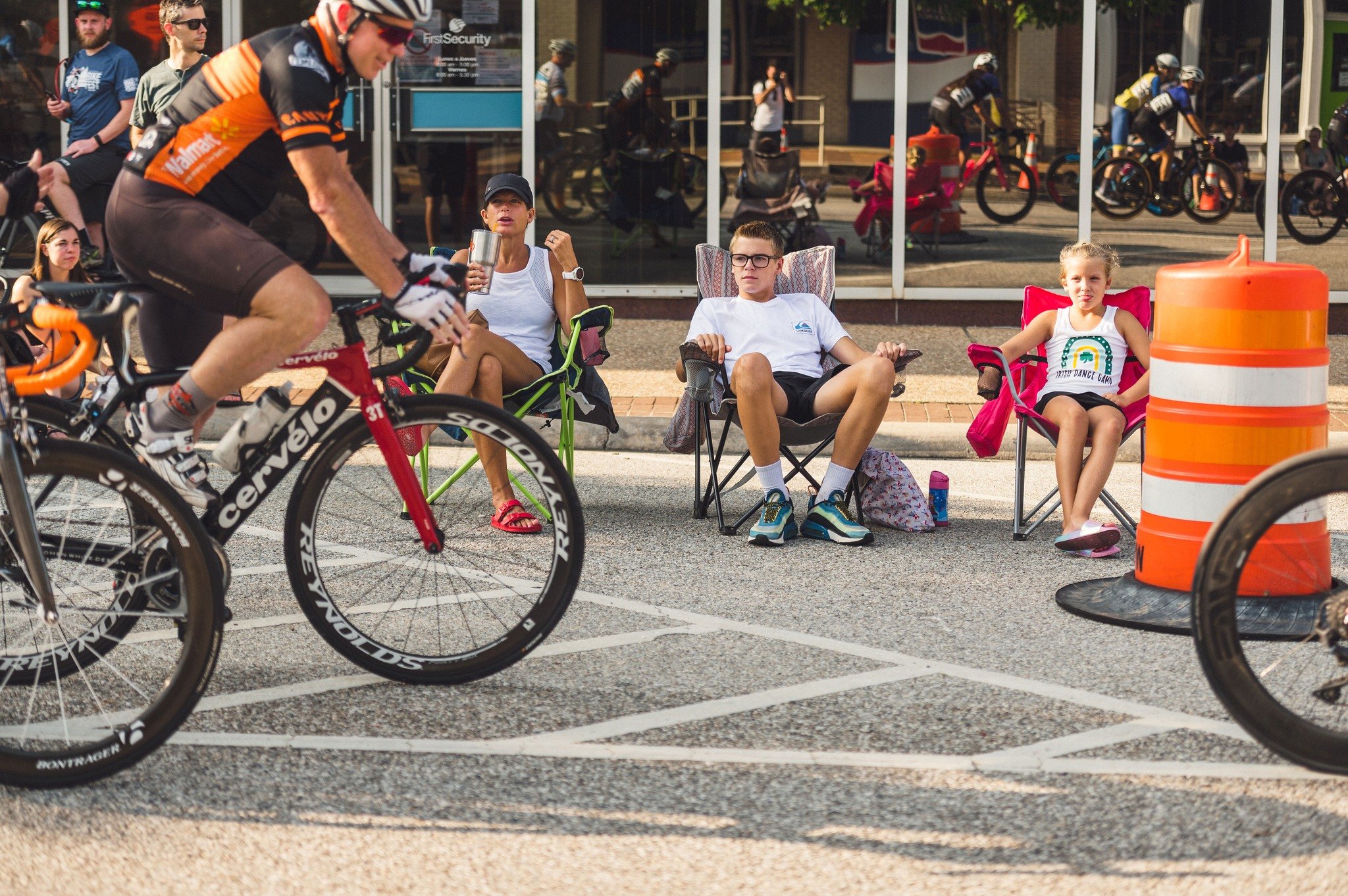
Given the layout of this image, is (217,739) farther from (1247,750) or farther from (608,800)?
(1247,750)

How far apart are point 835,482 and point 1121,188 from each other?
22.0 ft

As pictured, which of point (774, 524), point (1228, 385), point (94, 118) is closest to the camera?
point (1228, 385)

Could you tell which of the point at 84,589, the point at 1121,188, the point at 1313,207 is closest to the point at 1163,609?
the point at 84,589

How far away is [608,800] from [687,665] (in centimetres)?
116

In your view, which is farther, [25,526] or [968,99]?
[968,99]

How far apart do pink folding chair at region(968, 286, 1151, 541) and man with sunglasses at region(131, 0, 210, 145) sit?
4.64m

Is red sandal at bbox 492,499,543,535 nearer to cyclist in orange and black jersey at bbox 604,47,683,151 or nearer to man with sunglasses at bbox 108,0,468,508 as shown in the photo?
man with sunglasses at bbox 108,0,468,508

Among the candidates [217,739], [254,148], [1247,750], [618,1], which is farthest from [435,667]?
[618,1]

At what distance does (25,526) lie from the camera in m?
3.96

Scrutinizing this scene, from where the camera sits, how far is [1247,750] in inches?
166

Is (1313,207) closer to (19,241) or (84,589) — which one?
(19,241)

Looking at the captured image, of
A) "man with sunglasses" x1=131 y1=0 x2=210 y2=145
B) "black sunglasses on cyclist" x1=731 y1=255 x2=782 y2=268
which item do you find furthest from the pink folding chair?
"man with sunglasses" x1=131 y1=0 x2=210 y2=145

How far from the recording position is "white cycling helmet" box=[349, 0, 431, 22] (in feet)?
14.1

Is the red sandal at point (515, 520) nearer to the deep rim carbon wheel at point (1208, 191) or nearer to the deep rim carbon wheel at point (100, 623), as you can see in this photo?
the deep rim carbon wheel at point (100, 623)
